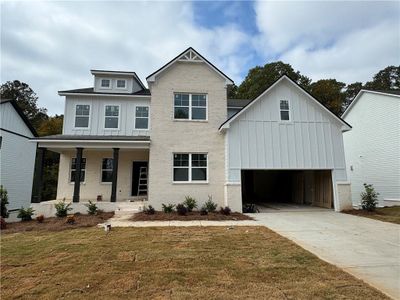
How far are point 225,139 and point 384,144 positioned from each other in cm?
1206

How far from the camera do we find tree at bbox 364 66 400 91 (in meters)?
33.7

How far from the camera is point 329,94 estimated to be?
108 ft

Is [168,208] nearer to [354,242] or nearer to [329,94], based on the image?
[354,242]

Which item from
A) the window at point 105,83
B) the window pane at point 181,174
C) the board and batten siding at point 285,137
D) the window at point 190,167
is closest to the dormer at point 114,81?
the window at point 105,83

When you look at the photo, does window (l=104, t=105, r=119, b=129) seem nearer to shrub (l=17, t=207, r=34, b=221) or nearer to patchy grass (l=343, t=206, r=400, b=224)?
shrub (l=17, t=207, r=34, b=221)

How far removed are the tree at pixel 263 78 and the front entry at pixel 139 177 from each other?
831 inches

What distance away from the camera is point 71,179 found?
1566 centimetres

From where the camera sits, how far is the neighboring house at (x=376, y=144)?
53.6 ft

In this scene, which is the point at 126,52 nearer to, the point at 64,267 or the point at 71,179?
the point at 71,179

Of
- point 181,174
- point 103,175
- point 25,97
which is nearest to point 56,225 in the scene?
point 103,175

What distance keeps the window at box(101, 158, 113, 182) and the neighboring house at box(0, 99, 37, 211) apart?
5.15m

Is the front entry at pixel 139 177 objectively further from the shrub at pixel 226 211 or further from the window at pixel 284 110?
the window at pixel 284 110

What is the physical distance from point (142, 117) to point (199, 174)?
19.9 feet

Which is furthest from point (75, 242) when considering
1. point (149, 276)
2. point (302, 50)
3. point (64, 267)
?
point (302, 50)
